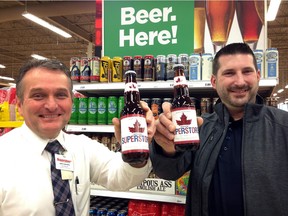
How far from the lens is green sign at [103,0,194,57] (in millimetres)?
3246

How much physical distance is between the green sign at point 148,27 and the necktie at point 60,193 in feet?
6.62

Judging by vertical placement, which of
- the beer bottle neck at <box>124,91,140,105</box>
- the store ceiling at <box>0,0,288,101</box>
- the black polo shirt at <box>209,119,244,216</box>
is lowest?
the black polo shirt at <box>209,119,244,216</box>

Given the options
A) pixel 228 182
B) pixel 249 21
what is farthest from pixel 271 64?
pixel 228 182

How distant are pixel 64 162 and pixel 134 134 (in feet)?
1.49

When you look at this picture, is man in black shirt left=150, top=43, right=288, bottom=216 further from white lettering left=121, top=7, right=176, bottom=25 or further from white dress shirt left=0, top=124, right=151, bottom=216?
white lettering left=121, top=7, right=176, bottom=25

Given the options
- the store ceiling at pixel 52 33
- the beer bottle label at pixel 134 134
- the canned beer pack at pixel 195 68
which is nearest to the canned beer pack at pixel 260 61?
the canned beer pack at pixel 195 68

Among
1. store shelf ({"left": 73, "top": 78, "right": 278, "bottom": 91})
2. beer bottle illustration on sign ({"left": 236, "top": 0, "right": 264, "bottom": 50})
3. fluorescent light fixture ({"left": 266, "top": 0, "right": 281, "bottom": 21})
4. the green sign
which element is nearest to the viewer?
store shelf ({"left": 73, "top": 78, "right": 278, "bottom": 91})

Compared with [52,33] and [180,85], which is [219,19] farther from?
[52,33]

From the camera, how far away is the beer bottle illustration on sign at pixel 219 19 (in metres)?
3.16

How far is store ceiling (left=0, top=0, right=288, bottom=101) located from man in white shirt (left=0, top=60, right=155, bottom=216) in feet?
23.7

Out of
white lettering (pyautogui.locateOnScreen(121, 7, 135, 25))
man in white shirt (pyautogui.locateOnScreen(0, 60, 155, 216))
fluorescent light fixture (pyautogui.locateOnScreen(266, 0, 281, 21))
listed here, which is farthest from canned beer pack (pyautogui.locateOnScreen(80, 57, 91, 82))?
fluorescent light fixture (pyautogui.locateOnScreen(266, 0, 281, 21))

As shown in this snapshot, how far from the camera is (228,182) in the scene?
175cm

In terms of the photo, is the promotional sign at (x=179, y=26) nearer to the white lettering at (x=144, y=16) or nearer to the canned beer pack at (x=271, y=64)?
the white lettering at (x=144, y=16)

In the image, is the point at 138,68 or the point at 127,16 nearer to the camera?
the point at 138,68
